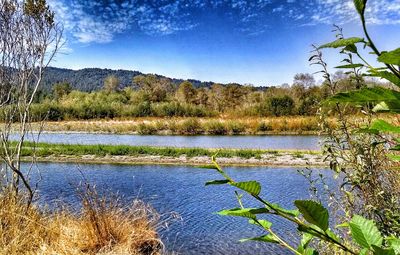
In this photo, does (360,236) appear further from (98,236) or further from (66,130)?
(66,130)

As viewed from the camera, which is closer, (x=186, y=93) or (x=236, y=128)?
(x=236, y=128)

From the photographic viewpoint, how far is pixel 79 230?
4.83 meters

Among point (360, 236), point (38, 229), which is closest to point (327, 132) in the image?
point (360, 236)

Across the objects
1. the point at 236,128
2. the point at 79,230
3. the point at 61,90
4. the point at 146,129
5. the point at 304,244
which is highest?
the point at 304,244

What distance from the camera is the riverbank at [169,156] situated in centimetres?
1346

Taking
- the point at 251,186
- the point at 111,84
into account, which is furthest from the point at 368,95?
the point at 111,84

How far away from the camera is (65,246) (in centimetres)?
439

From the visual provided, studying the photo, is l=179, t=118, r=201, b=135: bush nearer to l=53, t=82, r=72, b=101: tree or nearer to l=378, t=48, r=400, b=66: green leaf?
l=378, t=48, r=400, b=66: green leaf

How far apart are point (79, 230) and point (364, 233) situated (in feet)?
15.4

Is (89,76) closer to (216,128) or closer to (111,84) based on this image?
(111,84)

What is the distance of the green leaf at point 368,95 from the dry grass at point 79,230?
4072 mm

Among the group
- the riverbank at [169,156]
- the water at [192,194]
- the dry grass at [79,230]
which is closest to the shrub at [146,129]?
the riverbank at [169,156]

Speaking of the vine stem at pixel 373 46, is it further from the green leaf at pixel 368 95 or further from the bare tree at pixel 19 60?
the bare tree at pixel 19 60

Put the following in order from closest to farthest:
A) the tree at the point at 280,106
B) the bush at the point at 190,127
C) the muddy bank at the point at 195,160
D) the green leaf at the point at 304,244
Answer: the green leaf at the point at 304,244 < the muddy bank at the point at 195,160 < the bush at the point at 190,127 < the tree at the point at 280,106
